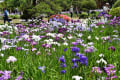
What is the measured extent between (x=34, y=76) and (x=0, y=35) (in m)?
3.37

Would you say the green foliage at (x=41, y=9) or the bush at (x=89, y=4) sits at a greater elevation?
the green foliage at (x=41, y=9)

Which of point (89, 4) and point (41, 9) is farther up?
point (41, 9)

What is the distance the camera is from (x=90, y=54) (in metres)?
3.70

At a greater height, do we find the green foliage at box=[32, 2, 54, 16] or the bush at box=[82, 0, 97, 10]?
the green foliage at box=[32, 2, 54, 16]

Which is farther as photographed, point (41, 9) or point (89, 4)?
point (89, 4)

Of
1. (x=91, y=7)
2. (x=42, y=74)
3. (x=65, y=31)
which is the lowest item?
(x=91, y=7)

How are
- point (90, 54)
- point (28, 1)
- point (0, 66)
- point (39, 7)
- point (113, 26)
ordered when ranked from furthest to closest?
point (28, 1), point (39, 7), point (113, 26), point (90, 54), point (0, 66)

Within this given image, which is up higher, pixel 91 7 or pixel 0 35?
pixel 0 35

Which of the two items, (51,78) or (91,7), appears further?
(91,7)

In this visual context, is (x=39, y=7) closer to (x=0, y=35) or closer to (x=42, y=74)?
(x=0, y=35)

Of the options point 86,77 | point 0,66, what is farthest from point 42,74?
point 0,66

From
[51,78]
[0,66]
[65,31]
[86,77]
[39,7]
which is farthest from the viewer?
[39,7]

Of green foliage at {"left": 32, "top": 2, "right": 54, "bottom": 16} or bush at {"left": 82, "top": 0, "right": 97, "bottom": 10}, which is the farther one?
bush at {"left": 82, "top": 0, "right": 97, "bottom": 10}

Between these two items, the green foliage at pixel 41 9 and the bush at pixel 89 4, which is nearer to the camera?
the green foliage at pixel 41 9
